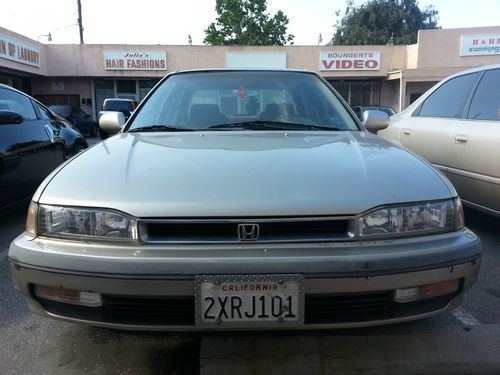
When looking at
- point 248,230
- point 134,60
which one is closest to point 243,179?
point 248,230

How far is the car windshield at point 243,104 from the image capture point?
2.92 meters

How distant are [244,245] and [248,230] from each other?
0.06 metres

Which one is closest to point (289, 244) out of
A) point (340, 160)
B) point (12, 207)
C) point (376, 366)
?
point (340, 160)

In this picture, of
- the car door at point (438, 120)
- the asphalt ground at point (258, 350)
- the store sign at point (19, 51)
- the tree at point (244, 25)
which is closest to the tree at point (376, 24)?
the tree at point (244, 25)

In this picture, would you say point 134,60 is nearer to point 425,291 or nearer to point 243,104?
point 243,104

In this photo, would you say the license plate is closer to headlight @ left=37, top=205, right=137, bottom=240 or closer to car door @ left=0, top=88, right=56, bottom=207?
headlight @ left=37, top=205, right=137, bottom=240

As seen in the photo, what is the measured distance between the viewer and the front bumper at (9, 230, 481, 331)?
171cm

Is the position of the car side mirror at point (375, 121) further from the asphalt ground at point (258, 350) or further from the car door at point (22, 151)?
the car door at point (22, 151)

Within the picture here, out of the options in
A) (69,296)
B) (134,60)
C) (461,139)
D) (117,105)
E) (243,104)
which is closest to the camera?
(69,296)

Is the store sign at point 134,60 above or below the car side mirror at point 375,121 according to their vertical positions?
above

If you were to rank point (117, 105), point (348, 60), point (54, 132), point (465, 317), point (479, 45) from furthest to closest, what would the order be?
point (348, 60) < point (479, 45) < point (117, 105) < point (54, 132) < point (465, 317)

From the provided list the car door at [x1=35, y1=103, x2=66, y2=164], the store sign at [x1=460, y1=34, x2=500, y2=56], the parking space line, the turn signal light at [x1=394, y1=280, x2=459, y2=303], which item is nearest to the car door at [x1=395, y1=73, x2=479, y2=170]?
the parking space line

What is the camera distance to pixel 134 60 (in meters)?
22.9

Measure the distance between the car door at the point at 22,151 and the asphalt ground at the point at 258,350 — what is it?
190cm
